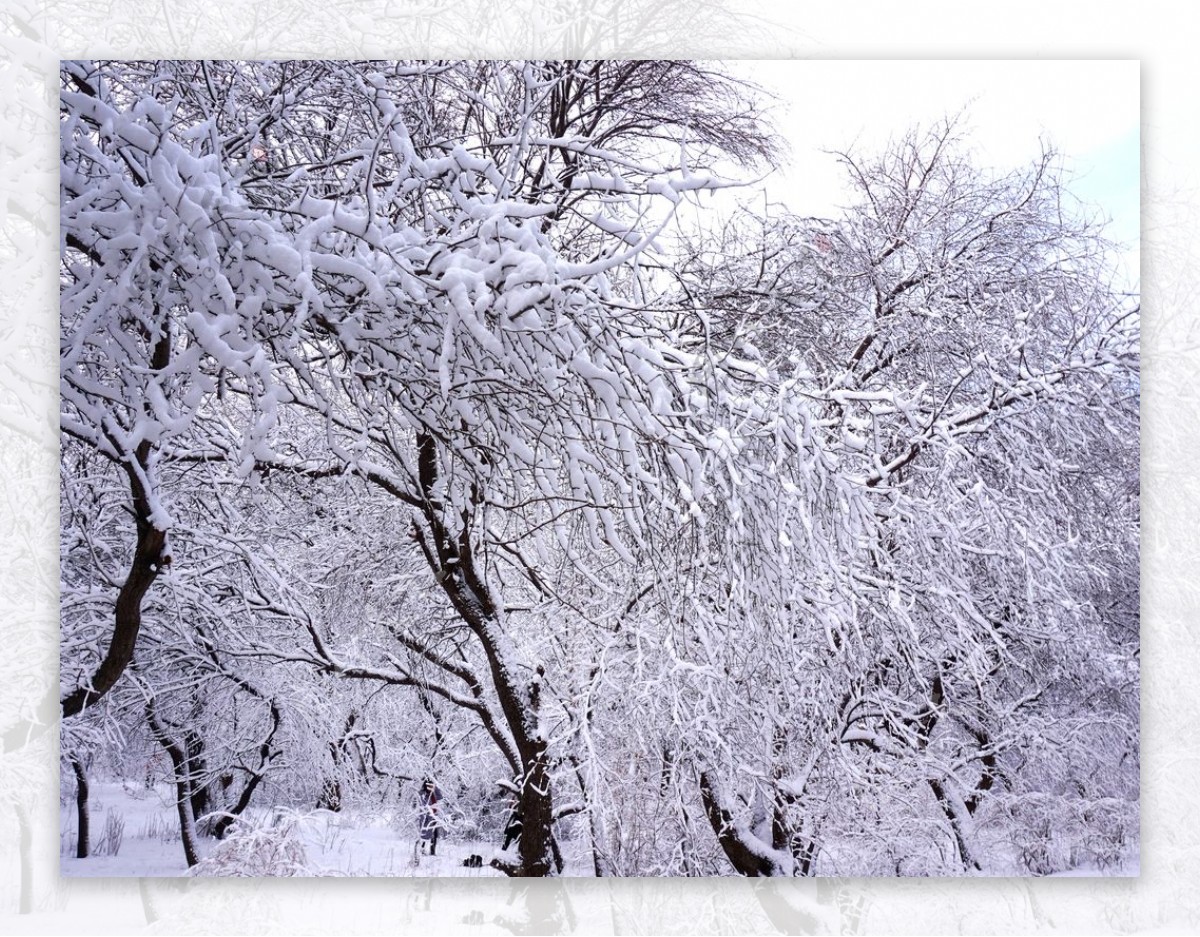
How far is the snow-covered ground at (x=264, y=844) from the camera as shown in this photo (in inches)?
107

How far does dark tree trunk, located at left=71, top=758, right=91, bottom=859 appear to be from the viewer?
275cm

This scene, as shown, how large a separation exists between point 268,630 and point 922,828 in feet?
5.72

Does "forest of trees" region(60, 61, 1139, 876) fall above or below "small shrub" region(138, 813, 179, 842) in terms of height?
above

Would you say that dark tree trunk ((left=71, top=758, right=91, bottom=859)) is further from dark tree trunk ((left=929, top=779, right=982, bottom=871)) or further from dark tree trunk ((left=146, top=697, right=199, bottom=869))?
dark tree trunk ((left=929, top=779, right=982, bottom=871))

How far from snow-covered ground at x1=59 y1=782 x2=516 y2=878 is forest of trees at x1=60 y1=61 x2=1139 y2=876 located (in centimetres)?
4

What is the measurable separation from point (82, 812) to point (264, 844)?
46 cm

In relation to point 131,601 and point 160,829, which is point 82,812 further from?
point 131,601

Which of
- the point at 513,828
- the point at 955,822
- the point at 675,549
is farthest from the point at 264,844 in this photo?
the point at 955,822

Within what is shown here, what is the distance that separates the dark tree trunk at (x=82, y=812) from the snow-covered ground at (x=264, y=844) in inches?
0.6

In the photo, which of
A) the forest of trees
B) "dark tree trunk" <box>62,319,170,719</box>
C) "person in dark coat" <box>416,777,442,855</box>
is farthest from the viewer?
"person in dark coat" <box>416,777,442,855</box>

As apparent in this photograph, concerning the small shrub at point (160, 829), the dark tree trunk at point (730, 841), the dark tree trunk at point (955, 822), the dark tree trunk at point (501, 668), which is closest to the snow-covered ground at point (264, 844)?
the small shrub at point (160, 829)

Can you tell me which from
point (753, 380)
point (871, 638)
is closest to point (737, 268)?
point (753, 380)

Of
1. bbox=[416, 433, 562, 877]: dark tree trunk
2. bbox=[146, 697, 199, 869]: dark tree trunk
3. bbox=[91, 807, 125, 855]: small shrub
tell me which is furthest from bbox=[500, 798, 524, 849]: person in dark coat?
bbox=[91, 807, 125, 855]: small shrub

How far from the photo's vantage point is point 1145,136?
2.90 m
